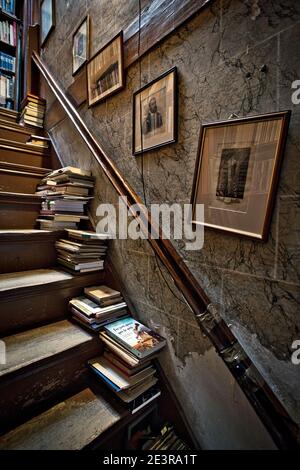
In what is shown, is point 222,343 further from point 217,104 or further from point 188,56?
point 188,56

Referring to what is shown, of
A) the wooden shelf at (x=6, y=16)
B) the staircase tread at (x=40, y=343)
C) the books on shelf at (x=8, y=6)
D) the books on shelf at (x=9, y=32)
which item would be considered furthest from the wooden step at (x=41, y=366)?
the books on shelf at (x=8, y=6)

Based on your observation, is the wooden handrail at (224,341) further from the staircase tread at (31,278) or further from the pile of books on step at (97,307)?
the staircase tread at (31,278)

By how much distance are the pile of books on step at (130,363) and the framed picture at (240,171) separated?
1.97 feet

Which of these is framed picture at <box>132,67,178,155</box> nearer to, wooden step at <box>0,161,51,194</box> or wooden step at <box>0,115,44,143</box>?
wooden step at <box>0,161,51,194</box>

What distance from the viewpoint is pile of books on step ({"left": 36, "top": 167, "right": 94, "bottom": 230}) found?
1426 mm

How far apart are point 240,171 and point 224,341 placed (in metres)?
0.60

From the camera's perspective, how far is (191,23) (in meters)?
0.88

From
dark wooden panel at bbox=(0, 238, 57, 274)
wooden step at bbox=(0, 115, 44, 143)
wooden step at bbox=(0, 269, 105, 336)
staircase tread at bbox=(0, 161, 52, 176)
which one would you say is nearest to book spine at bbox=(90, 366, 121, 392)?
wooden step at bbox=(0, 269, 105, 336)

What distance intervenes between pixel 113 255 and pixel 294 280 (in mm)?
948

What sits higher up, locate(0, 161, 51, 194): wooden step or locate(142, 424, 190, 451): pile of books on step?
locate(0, 161, 51, 194): wooden step

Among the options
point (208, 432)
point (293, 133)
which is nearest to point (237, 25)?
point (293, 133)

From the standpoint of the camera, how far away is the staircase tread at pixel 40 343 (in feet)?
2.84

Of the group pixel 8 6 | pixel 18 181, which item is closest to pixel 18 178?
pixel 18 181

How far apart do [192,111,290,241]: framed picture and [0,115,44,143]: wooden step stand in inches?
81.2
